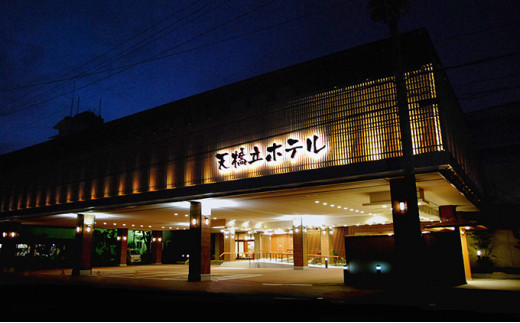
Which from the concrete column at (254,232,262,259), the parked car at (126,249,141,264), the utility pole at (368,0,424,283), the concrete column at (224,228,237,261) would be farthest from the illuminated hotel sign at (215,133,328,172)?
the parked car at (126,249,141,264)

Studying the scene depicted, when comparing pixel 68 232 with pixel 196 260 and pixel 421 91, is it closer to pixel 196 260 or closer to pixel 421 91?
pixel 196 260

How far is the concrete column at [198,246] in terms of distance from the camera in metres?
19.5

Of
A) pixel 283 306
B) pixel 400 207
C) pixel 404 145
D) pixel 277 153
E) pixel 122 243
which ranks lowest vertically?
pixel 283 306

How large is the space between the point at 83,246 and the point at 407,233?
23840mm

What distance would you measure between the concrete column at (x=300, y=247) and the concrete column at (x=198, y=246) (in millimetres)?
10358

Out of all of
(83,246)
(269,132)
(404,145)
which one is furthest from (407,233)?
(83,246)

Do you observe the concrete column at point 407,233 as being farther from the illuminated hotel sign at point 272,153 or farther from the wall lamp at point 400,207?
the illuminated hotel sign at point 272,153

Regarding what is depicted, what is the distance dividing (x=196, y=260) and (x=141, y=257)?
1163 inches

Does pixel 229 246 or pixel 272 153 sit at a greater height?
pixel 272 153

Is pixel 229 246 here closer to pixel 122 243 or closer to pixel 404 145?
pixel 122 243

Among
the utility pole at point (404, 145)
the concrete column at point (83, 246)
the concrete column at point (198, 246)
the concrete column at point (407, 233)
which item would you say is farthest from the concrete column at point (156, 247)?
the utility pole at point (404, 145)

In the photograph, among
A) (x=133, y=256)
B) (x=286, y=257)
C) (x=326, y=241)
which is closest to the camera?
(x=326, y=241)

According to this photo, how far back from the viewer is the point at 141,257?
150 feet

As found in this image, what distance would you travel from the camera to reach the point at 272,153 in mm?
16484
